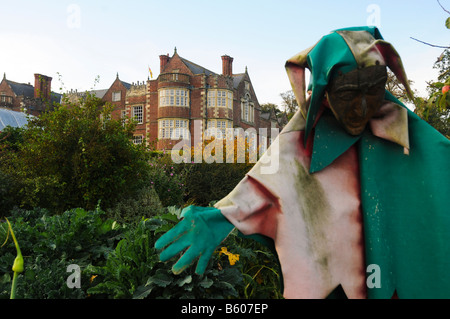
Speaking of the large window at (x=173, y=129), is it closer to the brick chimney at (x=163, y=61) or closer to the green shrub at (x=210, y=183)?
the brick chimney at (x=163, y=61)

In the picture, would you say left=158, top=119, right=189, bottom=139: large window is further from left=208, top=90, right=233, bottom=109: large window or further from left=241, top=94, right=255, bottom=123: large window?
left=241, top=94, right=255, bottom=123: large window

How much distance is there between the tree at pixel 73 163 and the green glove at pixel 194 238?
18.9ft

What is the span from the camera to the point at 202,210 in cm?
175

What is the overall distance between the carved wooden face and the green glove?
0.79 meters

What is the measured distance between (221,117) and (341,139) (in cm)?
3077

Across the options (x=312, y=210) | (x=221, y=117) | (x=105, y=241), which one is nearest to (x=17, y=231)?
(x=105, y=241)

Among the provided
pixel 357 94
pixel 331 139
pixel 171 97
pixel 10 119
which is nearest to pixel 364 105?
pixel 357 94

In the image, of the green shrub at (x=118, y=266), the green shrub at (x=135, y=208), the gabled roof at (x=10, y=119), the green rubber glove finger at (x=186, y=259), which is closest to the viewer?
the green rubber glove finger at (x=186, y=259)

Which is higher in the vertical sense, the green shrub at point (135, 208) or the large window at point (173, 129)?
the large window at point (173, 129)

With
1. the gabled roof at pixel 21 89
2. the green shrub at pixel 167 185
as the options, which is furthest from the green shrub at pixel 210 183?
the gabled roof at pixel 21 89

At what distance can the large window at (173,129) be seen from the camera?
31.6m

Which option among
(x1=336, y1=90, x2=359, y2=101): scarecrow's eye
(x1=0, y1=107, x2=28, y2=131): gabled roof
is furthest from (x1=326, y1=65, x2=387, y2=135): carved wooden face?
(x1=0, y1=107, x2=28, y2=131): gabled roof

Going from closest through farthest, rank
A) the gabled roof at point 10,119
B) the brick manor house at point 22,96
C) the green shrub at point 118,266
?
the green shrub at point 118,266 → the gabled roof at point 10,119 → the brick manor house at point 22,96

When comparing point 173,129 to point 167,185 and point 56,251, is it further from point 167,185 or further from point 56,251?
point 56,251
